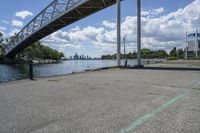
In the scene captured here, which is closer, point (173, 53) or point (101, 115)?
point (101, 115)

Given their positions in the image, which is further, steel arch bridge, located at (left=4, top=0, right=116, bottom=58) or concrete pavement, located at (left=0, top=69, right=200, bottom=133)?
steel arch bridge, located at (left=4, top=0, right=116, bottom=58)

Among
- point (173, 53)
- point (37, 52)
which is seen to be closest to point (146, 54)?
point (173, 53)

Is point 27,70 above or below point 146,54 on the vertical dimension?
below

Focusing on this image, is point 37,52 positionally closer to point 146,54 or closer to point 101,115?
point 146,54

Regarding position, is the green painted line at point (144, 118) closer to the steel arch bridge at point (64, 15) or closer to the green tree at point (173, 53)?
the steel arch bridge at point (64, 15)

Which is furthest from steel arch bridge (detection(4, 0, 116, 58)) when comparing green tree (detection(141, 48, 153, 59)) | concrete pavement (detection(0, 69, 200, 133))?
green tree (detection(141, 48, 153, 59))

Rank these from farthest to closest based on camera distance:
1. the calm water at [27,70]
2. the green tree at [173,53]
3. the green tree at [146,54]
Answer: the green tree at [146,54]
the green tree at [173,53]
the calm water at [27,70]

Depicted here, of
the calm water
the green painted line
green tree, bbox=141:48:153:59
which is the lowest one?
the calm water

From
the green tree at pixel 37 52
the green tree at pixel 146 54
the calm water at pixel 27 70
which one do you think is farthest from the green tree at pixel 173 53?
the calm water at pixel 27 70

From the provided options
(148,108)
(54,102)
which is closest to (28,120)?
(54,102)

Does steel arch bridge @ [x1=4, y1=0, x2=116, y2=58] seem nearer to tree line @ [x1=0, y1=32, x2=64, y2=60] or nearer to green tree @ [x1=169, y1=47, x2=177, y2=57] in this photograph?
tree line @ [x1=0, y1=32, x2=64, y2=60]

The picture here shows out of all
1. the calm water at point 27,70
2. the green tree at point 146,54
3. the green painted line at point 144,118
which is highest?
the green tree at point 146,54

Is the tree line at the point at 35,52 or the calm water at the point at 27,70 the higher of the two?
the tree line at the point at 35,52

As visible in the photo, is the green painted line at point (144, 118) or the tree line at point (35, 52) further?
the tree line at point (35, 52)
